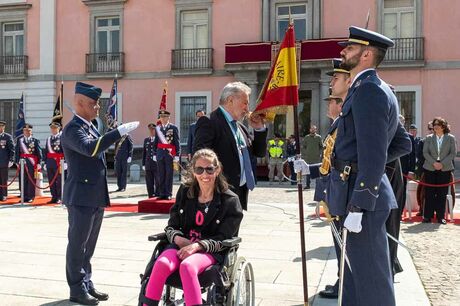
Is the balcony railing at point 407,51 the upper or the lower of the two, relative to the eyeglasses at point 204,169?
upper

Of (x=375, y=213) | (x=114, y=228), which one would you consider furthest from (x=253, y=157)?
(x=114, y=228)

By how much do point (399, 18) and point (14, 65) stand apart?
57.8ft

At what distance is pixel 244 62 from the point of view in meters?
22.1

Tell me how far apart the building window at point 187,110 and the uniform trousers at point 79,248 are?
19.1m

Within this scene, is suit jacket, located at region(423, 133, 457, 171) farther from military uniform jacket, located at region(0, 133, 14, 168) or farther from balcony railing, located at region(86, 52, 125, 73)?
balcony railing, located at region(86, 52, 125, 73)

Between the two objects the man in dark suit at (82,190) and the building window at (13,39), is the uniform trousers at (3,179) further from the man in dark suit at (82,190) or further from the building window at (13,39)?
the building window at (13,39)

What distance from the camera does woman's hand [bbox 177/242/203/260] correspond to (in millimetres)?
3756

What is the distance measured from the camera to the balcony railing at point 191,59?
2347cm

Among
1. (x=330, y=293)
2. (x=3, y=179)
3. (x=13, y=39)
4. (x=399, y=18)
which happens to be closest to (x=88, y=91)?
(x=330, y=293)

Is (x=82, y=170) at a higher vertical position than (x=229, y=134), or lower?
lower

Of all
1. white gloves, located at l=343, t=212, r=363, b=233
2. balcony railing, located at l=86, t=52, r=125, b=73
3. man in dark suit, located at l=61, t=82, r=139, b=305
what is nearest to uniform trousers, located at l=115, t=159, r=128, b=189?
balcony railing, located at l=86, t=52, r=125, b=73

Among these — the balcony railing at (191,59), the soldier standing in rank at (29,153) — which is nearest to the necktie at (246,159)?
the soldier standing in rank at (29,153)

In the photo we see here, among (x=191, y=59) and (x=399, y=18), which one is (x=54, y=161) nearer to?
(x=191, y=59)

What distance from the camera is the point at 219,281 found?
3627 millimetres
